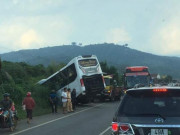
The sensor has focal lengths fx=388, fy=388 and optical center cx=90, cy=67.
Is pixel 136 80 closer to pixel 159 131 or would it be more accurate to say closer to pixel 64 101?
pixel 64 101

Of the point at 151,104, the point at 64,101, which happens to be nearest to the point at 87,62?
the point at 64,101

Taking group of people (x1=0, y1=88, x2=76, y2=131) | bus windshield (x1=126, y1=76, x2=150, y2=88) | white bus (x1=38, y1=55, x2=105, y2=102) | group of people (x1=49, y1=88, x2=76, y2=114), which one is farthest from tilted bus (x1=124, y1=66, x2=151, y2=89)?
group of people (x1=49, y1=88, x2=76, y2=114)

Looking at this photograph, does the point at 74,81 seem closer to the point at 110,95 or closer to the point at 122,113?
the point at 110,95

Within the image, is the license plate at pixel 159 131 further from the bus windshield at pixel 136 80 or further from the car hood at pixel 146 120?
the bus windshield at pixel 136 80

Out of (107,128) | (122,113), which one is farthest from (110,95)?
(122,113)

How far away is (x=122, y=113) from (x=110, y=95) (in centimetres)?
3316

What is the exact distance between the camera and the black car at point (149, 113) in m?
6.12

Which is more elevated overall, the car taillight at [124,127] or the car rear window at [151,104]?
the car rear window at [151,104]

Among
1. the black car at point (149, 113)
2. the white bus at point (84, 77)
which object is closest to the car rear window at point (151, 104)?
the black car at point (149, 113)

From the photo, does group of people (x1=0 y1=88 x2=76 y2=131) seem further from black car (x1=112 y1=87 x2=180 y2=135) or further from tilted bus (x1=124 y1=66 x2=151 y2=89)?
black car (x1=112 y1=87 x2=180 y2=135)

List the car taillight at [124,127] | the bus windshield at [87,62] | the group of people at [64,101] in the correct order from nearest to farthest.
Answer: the car taillight at [124,127], the group of people at [64,101], the bus windshield at [87,62]

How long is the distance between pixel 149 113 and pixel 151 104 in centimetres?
17

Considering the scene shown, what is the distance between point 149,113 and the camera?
6.31 m

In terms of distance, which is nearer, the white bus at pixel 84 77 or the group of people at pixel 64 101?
the group of people at pixel 64 101
